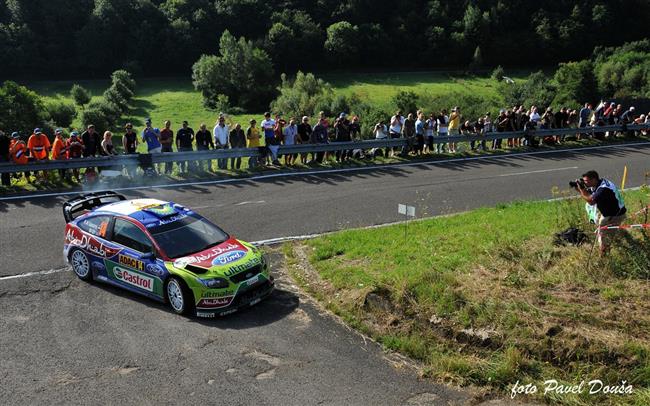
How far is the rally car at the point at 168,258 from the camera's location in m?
10.1

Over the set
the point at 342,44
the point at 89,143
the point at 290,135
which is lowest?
the point at 89,143

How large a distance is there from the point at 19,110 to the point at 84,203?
139 feet

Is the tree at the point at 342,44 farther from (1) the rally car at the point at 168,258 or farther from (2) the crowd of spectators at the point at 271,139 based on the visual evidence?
(1) the rally car at the point at 168,258

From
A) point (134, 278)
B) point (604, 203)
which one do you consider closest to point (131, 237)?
point (134, 278)

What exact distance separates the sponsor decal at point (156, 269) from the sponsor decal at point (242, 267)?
1.13m

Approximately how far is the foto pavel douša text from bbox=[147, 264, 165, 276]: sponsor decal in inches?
231

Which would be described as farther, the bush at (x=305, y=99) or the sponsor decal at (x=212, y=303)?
the bush at (x=305, y=99)

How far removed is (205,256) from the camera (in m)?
10.6

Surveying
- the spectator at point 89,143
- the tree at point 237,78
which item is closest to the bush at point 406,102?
the tree at point 237,78

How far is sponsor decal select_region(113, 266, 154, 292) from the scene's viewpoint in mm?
10569

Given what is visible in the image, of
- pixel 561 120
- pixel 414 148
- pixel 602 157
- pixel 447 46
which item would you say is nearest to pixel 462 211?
pixel 414 148

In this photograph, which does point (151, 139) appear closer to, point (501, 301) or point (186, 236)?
point (186, 236)

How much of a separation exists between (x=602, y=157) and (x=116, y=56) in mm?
87875

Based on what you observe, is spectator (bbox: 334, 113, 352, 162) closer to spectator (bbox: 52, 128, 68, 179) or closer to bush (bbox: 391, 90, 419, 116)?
spectator (bbox: 52, 128, 68, 179)
